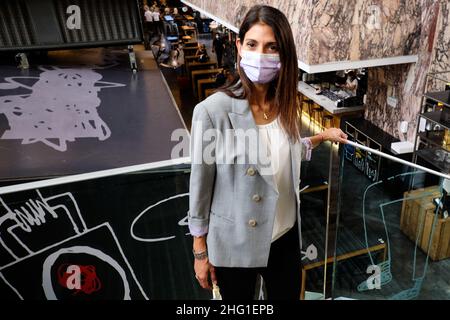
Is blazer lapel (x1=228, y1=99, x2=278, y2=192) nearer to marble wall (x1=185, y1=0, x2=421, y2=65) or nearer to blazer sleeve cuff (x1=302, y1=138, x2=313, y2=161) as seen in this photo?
blazer sleeve cuff (x1=302, y1=138, x2=313, y2=161)

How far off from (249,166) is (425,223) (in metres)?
3.86

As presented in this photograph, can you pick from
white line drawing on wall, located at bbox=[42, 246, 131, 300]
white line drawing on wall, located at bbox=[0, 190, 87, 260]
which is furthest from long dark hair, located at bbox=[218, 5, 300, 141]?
white line drawing on wall, located at bbox=[42, 246, 131, 300]

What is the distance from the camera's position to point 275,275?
1512 millimetres

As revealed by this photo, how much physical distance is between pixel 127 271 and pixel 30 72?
19.6 feet

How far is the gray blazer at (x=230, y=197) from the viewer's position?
121 centimetres

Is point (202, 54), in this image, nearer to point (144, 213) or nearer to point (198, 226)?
point (144, 213)

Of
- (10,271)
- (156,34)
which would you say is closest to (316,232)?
(10,271)

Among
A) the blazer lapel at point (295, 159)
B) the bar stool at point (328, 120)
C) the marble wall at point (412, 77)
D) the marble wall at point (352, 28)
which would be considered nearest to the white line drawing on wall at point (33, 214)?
the blazer lapel at point (295, 159)

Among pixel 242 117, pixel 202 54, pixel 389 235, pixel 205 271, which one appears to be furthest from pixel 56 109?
pixel 202 54

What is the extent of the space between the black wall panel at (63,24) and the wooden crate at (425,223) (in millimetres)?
3315

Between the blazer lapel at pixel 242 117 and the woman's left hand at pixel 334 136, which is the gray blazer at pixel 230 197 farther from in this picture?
the woman's left hand at pixel 334 136

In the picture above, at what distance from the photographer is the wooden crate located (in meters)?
3.80

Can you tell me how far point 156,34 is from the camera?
16.0 metres
